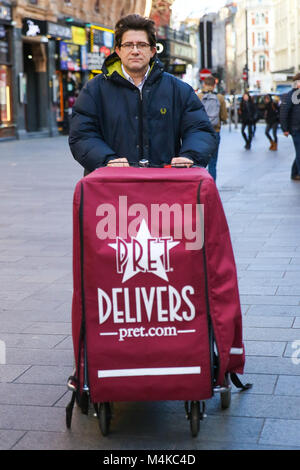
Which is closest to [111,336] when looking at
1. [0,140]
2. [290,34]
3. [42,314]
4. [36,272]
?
[42,314]

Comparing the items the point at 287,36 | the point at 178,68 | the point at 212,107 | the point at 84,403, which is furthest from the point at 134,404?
the point at 287,36

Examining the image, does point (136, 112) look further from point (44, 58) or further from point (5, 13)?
point (44, 58)

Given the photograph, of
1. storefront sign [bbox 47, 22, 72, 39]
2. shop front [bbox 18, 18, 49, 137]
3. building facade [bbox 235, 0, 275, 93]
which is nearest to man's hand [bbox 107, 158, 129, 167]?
shop front [bbox 18, 18, 49, 137]

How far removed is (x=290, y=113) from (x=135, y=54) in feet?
33.0

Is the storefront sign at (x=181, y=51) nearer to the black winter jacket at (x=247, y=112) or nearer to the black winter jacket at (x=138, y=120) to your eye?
the black winter jacket at (x=247, y=112)

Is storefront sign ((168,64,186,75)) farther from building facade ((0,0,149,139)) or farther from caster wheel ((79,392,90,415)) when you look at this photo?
caster wheel ((79,392,90,415))

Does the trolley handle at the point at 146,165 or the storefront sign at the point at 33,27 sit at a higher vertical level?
the storefront sign at the point at 33,27

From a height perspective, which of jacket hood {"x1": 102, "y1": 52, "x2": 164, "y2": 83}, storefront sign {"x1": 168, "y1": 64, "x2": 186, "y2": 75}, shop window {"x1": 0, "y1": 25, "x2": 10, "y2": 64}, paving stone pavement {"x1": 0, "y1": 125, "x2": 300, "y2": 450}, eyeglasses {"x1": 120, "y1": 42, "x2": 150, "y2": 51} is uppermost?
shop window {"x1": 0, "y1": 25, "x2": 10, "y2": 64}

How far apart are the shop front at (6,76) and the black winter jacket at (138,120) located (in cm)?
2609

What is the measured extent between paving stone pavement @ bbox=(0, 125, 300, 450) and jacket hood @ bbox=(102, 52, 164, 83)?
1629 mm

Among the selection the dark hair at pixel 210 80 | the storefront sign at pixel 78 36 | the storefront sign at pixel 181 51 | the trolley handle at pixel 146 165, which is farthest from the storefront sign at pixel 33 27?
the storefront sign at pixel 181 51

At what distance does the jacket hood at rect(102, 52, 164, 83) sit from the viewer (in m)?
4.29

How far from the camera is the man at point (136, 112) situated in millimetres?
4250

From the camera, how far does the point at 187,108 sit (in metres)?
4.37
